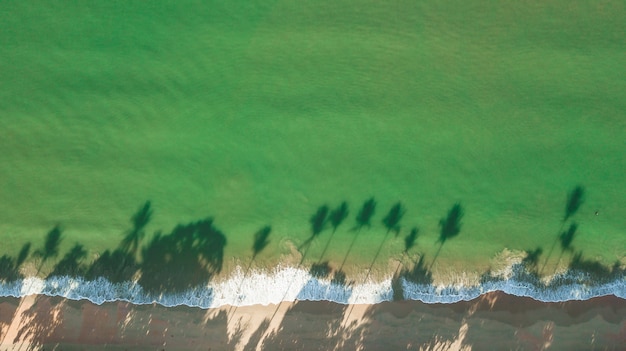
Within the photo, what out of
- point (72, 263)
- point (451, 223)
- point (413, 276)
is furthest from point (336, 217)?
point (72, 263)

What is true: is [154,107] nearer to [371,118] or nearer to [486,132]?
[371,118]

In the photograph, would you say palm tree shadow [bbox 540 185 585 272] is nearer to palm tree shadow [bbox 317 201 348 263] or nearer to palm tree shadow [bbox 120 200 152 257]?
palm tree shadow [bbox 317 201 348 263]

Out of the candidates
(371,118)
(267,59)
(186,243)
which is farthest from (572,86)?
(186,243)

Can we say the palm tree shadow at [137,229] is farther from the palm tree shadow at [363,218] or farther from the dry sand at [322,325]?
the palm tree shadow at [363,218]

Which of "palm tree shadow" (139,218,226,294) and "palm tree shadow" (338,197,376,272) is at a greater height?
"palm tree shadow" (338,197,376,272)

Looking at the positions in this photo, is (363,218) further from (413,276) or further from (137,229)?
(137,229)

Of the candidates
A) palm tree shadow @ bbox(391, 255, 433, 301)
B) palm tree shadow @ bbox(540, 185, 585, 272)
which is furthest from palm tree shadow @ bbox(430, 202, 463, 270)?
palm tree shadow @ bbox(540, 185, 585, 272)
